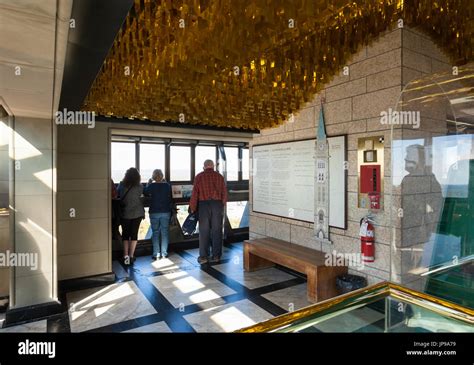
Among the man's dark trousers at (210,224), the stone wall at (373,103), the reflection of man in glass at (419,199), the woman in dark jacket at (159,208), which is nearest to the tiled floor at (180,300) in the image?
the man's dark trousers at (210,224)

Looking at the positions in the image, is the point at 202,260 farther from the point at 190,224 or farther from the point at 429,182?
the point at 429,182

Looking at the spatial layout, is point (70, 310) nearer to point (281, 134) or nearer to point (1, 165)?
point (1, 165)

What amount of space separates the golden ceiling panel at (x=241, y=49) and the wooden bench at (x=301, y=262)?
2060mm

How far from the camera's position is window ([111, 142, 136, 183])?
5.41 m

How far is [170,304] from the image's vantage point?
139 inches

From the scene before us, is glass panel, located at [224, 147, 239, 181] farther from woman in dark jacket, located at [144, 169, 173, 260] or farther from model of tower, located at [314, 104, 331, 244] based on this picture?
model of tower, located at [314, 104, 331, 244]

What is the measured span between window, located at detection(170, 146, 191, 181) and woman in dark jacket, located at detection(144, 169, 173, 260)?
0.53 meters

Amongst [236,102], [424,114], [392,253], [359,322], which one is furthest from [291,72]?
[359,322]

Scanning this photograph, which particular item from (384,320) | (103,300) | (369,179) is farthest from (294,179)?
(384,320)

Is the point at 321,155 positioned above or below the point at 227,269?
above

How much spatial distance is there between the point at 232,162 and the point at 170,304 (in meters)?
3.82

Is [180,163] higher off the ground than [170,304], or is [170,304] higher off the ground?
[180,163]

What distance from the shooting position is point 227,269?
15.9 feet

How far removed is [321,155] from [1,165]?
4.33 metres
